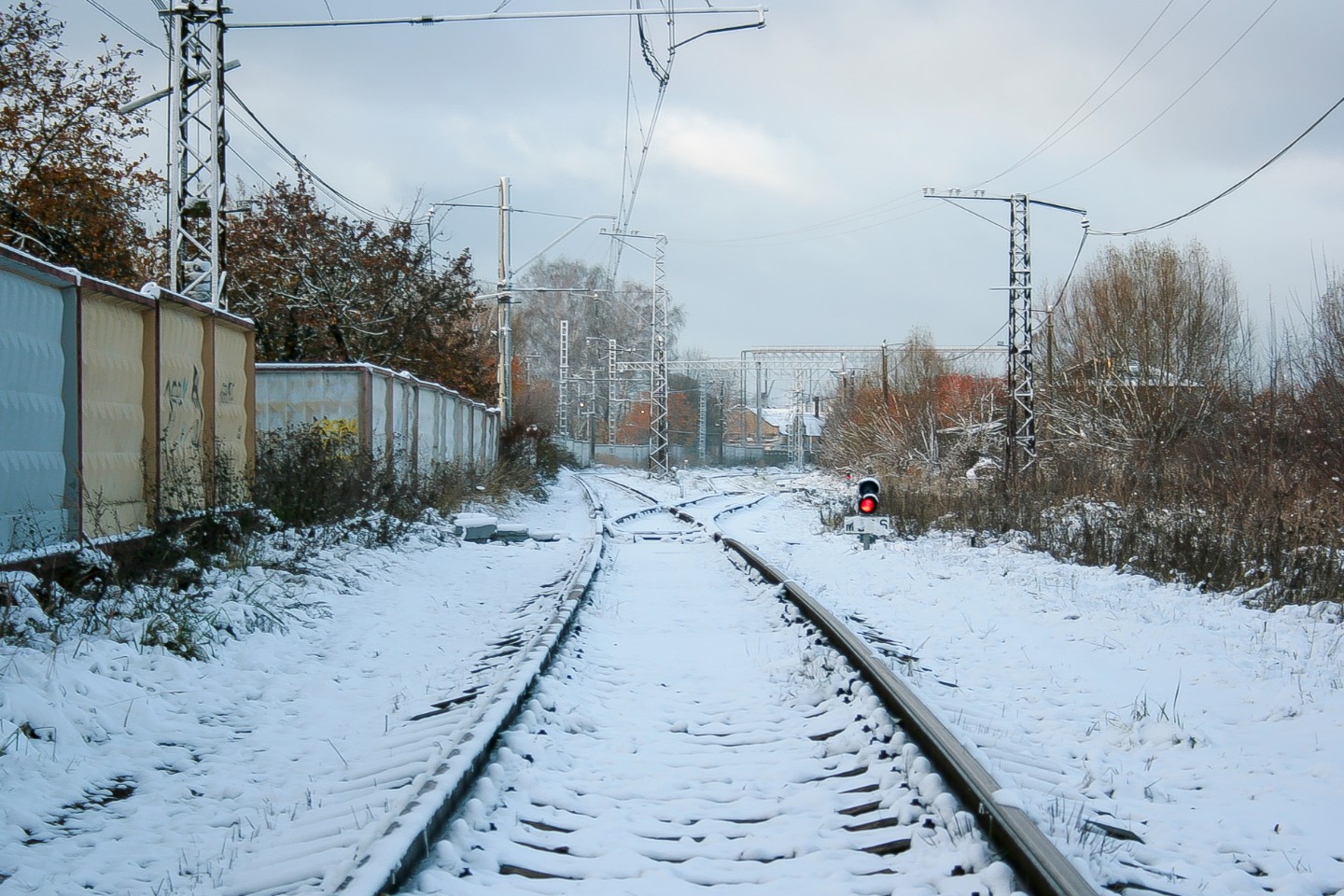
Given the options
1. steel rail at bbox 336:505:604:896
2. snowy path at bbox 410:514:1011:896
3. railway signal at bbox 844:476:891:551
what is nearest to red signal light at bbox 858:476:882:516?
railway signal at bbox 844:476:891:551

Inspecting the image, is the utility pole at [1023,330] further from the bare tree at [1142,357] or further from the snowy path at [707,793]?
the snowy path at [707,793]

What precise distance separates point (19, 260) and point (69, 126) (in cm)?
1521

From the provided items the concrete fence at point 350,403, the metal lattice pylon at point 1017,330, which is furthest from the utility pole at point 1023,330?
the concrete fence at point 350,403

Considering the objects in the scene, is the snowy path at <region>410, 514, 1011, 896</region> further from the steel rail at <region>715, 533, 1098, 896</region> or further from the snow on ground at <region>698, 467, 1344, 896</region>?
the snow on ground at <region>698, 467, 1344, 896</region>

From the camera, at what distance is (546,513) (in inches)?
992

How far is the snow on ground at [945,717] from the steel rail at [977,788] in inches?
6.1

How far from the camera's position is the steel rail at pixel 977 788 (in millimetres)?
3156

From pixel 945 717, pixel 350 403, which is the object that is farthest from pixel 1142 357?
pixel 945 717

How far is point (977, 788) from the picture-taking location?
3.94 metres

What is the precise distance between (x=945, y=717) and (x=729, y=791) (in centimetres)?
142

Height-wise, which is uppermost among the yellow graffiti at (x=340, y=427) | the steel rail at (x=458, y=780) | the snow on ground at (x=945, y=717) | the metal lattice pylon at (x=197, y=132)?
the metal lattice pylon at (x=197, y=132)

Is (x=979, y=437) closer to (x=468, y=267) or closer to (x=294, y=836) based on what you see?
(x=468, y=267)

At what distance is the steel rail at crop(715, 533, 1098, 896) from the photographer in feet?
10.4

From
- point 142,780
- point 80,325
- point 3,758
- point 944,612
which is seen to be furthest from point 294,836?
point 944,612
